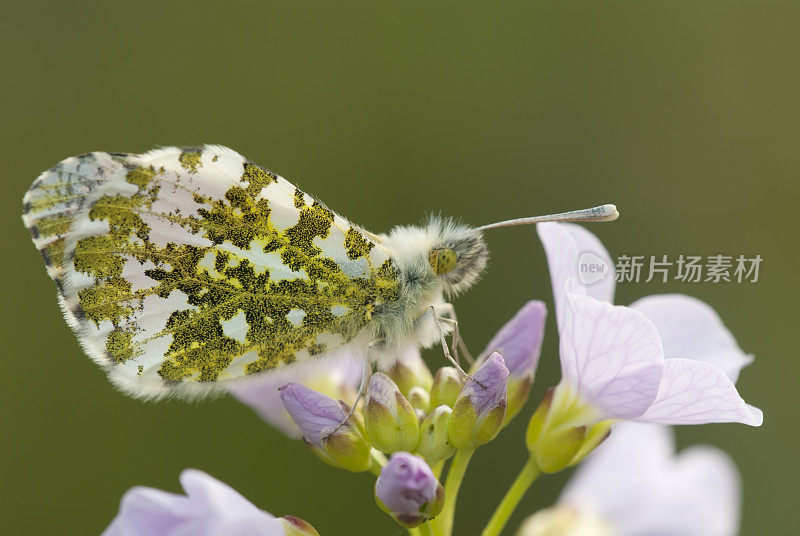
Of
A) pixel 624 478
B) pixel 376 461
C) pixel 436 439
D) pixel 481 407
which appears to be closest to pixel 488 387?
pixel 481 407

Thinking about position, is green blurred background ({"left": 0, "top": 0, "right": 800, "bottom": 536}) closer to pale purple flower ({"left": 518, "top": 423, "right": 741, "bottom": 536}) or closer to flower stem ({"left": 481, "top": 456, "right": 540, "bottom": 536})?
pale purple flower ({"left": 518, "top": 423, "right": 741, "bottom": 536})

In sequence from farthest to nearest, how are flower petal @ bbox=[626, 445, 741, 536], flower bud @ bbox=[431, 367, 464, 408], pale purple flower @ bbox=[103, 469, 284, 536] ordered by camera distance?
flower petal @ bbox=[626, 445, 741, 536] < flower bud @ bbox=[431, 367, 464, 408] < pale purple flower @ bbox=[103, 469, 284, 536]

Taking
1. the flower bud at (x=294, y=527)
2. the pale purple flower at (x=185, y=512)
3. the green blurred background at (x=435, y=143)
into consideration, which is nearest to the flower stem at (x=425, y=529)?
the flower bud at (x=294, y=527)

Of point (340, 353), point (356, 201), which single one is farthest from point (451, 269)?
point (356, 201)

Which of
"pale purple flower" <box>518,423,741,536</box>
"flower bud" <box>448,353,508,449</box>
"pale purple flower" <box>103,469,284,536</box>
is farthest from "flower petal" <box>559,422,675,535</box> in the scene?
"pale purple flower" <box>103,469,284,536</box>

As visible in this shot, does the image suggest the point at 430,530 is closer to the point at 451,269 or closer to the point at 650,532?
the point at 451,269

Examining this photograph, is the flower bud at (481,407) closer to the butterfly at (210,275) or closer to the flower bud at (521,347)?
the flower bud at (521,347)
